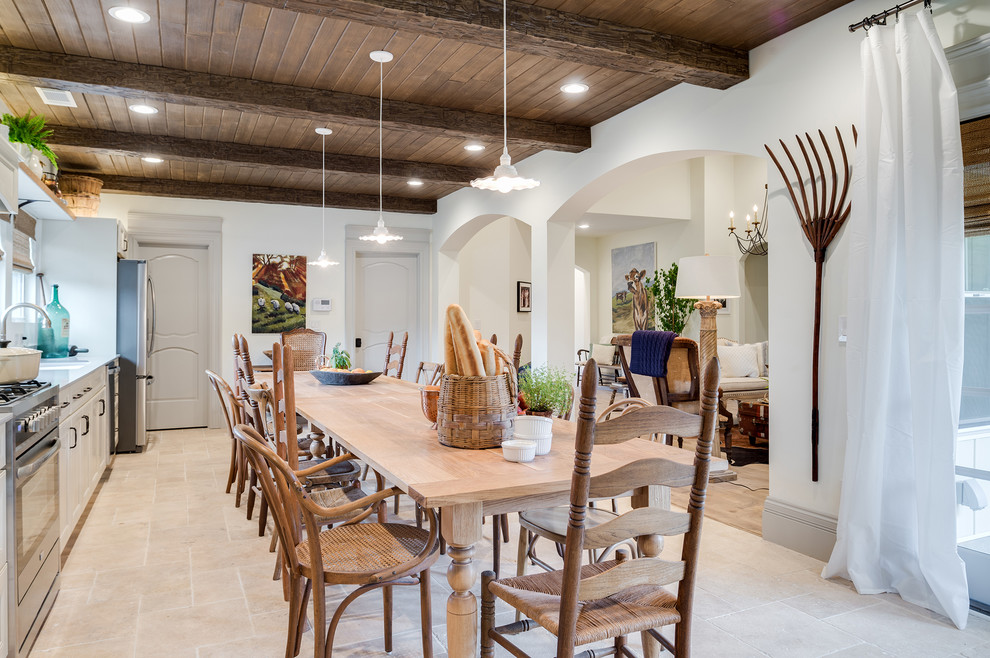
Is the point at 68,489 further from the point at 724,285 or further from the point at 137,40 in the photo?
the point at 724,285

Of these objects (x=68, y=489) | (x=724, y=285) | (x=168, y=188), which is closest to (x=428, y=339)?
(x=168, y=188)

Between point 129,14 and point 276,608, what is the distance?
8.74 feet

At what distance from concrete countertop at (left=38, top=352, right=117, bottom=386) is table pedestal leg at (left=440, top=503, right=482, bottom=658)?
7.35ft

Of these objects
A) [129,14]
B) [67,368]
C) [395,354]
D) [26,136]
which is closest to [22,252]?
[26,136]

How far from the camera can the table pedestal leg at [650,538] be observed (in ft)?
5.86

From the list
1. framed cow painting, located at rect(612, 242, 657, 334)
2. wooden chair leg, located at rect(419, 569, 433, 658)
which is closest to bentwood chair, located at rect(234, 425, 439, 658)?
wooden chair leg, located at rect(419, 569, 433, 658)

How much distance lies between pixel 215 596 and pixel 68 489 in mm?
1222

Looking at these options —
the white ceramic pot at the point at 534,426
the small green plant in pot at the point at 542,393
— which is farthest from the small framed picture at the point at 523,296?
the white ceramic pot at the point at 534,426

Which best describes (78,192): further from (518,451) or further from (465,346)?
(518,451)

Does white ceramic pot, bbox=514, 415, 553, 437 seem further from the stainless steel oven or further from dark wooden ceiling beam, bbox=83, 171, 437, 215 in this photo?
dark wooden ceiling beam, bbox=83, 171, 437, 215

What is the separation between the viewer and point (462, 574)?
163 cm

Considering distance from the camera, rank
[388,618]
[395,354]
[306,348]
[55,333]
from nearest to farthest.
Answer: [388,618], [55,333], [306,348], [395,354]

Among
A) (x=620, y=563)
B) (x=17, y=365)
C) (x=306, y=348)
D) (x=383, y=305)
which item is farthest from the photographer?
(x=383, y=305)

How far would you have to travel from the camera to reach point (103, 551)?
3250 millimetres
